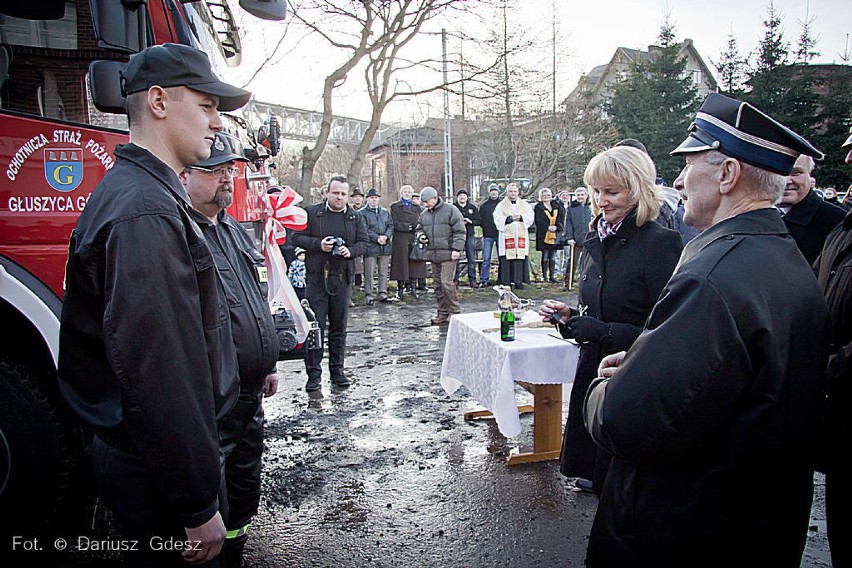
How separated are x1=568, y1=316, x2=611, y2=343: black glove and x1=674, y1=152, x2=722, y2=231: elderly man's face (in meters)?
1.18

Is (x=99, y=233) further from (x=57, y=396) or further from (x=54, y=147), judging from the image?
(x=57, y=396)

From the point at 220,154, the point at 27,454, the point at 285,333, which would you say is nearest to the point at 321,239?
the point at 285,333

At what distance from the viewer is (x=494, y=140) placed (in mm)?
23828

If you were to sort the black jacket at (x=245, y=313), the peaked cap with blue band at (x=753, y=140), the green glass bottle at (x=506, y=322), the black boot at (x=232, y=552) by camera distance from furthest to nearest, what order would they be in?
1. the green glass bottle at (x=506, y=322)
2. the black boot at (x=232, y=552)
3. the black jacket at (x=245, y=313)
4. the peaked cap with blue band at (x=753, y=140)

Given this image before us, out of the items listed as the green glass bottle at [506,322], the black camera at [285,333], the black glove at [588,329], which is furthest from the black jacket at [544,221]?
the black glove at [588,329]

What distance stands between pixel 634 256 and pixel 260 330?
1.83 meters

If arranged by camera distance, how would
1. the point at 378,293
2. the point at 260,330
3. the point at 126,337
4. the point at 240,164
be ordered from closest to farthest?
the point at 126,337, the point at 260,330, the point at 240,164, the point at 378,293

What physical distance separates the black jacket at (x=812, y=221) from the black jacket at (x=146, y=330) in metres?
3.79

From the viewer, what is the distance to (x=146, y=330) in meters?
1.57

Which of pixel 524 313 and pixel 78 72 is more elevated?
pixel 78 72

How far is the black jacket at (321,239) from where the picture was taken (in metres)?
6.53

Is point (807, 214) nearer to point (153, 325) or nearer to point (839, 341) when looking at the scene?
point (839, 341)

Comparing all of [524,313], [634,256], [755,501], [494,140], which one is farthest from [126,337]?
[494,140]

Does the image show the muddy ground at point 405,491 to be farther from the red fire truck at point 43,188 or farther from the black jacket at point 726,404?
Answer: the black jacket at point 726,404
